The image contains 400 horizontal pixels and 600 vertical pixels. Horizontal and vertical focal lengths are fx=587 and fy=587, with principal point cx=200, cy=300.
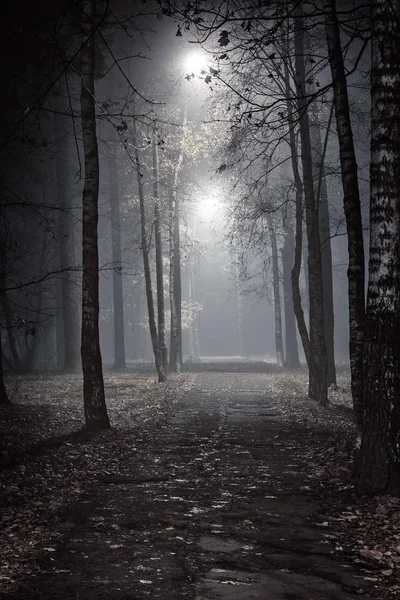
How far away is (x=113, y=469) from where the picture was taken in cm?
888

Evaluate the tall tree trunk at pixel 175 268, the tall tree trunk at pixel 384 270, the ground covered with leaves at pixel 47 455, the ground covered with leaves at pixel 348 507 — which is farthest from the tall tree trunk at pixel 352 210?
the tall tree trunk at pixel 175 268

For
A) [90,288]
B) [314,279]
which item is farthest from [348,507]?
[314,279]

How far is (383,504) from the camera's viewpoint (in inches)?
253

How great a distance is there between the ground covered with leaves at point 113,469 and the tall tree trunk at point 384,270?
53 cm

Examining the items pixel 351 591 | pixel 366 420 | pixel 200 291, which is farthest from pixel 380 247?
pixel 200 291

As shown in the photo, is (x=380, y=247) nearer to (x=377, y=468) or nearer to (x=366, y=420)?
(x=366, y=420)

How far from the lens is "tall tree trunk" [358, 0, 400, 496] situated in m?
6.67

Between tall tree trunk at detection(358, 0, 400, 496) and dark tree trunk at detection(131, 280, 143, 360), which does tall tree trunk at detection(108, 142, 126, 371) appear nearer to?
dark tree trunk at detection(131, 280, 143, 360)

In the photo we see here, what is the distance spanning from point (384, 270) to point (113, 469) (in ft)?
16.3

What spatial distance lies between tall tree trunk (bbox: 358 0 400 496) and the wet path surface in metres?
1.01

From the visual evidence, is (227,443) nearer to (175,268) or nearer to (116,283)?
(175,268)

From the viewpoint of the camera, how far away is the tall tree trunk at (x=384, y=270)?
6668 millimetres

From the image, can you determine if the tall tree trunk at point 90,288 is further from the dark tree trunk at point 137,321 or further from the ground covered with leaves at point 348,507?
the dark tree trunk at point 137,321

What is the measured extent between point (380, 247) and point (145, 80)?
2562cm
